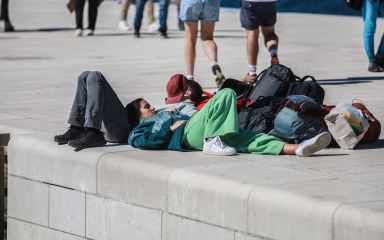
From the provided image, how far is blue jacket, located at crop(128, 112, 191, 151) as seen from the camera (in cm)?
562

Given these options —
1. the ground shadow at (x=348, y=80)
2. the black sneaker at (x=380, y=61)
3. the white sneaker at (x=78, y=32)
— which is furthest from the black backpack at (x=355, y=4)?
the white sneaker at (x=78, y=32)

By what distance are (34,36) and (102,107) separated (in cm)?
1104

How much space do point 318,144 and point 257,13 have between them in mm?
4354

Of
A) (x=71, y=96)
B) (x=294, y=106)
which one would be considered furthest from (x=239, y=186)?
(x=71, y=96)

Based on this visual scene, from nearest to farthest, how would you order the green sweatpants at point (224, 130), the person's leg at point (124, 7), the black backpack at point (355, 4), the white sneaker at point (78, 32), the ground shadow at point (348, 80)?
the green sweatpants at point (224, 130) < the ground shadow at point (348, 80) < the black backpack at point (355, 4) < the white sneaker at point (78, 32) < the person's leg at point (124, 7)

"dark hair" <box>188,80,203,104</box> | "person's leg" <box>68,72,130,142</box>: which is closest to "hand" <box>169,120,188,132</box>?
"person's leg" <box>68,72,130,142</box>

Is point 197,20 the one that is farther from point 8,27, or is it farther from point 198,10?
point 8,27

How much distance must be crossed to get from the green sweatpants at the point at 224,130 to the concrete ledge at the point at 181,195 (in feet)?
0.39

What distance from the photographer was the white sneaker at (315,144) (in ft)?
17.9

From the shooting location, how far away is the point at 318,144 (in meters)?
5.45

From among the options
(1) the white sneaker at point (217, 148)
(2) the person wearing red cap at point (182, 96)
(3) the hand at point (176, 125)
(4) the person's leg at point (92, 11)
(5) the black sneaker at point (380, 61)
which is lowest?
(4) the person's leg at point (92, 11)

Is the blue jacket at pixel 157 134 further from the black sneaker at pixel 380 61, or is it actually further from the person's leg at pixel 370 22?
the black sneaker at pixel 380 61

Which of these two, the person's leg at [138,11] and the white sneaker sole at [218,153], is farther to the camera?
the person's leg at [138,11]

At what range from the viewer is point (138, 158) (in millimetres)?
5340
